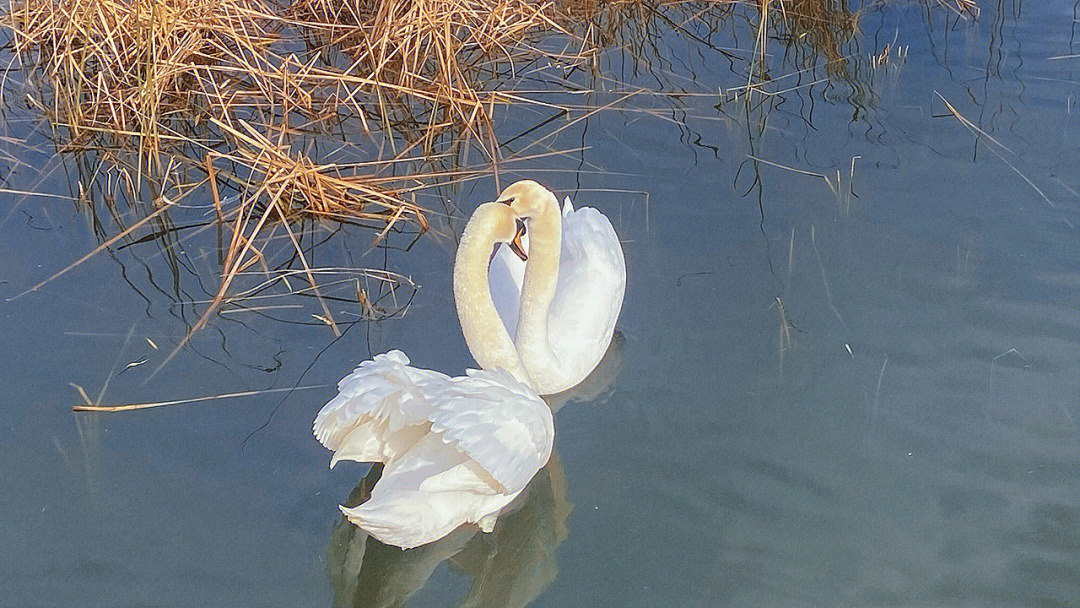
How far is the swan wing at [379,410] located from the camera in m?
2.92

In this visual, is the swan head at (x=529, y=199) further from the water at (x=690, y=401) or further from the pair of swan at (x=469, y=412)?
the water at (x=690, y=401)

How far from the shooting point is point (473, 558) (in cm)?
313

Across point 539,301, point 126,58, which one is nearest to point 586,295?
point 539,301

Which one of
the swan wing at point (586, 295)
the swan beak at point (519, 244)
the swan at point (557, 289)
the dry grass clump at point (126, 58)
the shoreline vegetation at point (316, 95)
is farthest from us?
the dry grass clump at point (126, 58)

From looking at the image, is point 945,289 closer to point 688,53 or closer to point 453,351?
point 453,351

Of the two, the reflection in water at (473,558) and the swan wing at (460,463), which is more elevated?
the swan wing at (460,463)

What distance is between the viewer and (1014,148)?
16.5 ft

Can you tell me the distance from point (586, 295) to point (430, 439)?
3.48 feet

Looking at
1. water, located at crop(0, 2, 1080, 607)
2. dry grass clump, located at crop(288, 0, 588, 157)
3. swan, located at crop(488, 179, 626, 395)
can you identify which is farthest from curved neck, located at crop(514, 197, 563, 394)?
dry grass clump, located at crop(288, 0, 588, 157)

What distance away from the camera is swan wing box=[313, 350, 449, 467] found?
2918 millimetres

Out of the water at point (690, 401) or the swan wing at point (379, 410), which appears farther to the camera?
the water at point (690, 401)

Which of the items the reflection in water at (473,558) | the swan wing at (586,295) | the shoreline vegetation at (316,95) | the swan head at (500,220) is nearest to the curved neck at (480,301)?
the swan head at (500,220)

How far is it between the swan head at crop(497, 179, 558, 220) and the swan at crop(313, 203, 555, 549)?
0.58 metres

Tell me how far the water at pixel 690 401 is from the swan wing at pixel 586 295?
14 cm
